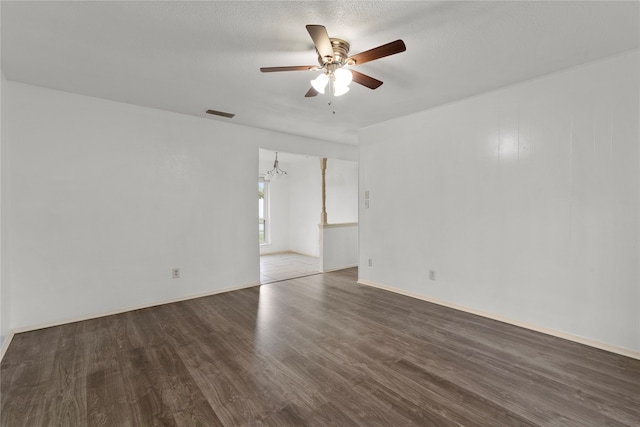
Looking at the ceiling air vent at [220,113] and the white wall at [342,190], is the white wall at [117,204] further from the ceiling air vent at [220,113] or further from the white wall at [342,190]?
the white wall at [342,190]

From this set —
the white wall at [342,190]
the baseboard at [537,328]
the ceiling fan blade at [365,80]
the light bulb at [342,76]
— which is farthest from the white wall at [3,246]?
the white wall at [342,190]

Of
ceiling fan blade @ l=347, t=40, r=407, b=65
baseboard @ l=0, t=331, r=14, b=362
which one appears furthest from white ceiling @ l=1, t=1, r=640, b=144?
baseboard @ l=0, t=331, r=14, b=362

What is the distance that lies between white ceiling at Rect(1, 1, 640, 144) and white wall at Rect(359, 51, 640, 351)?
33 centimetres

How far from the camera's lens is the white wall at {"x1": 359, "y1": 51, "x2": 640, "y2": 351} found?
8.39 ft

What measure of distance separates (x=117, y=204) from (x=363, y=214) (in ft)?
11.1

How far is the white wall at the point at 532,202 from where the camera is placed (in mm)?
2559

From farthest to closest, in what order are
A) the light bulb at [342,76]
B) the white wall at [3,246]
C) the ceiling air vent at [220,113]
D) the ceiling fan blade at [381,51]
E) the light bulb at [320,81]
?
the ceiling air vent at [220,113] < the white wall at [3,246] < the light bulb at [320,81] < the light bulb at [342,76] < the ceiling fan blade at [381,51]

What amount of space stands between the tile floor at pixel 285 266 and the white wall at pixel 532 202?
1.99m

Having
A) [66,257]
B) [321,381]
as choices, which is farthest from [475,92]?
[66,257]

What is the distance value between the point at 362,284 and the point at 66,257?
383 centimetres

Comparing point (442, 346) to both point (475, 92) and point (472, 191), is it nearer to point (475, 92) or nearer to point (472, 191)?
point (472, 191)

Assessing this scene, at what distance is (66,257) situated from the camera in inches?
129

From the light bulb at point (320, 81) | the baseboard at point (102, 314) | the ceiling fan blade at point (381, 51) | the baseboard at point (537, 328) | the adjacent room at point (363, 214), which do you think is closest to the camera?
the ceiling fan blade at point (381, 51)

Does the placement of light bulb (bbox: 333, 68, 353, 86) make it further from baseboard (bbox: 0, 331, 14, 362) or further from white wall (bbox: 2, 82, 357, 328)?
baseboard (bbox: 0, 331, 14, 362)
